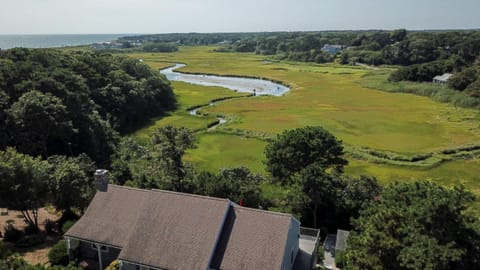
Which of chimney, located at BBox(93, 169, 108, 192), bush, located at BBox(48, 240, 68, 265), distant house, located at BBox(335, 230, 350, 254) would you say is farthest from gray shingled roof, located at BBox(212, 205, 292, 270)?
bush, located at BBox(48, 240, 68, 265)

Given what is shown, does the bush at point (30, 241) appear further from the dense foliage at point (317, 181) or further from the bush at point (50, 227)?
the dense foliage at point (317, 181)

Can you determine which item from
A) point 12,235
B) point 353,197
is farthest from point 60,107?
point 353,197

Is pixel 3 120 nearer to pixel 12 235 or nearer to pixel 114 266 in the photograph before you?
pixel 12 235

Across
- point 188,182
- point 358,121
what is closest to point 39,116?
point 188,182

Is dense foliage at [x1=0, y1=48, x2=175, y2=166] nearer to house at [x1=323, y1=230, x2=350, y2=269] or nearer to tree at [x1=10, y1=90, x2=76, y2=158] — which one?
tree at [x1=10, y1=90, x2=76, y2=158]

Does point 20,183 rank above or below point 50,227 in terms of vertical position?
above

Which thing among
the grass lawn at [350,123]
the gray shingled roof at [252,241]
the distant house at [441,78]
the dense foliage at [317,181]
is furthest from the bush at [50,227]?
the distant house at [441,78]
